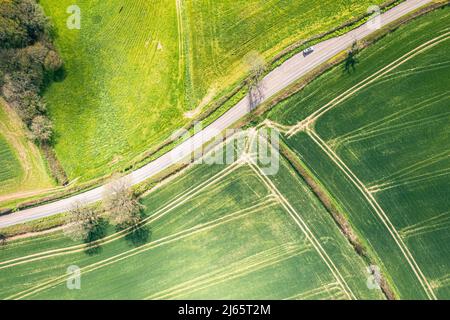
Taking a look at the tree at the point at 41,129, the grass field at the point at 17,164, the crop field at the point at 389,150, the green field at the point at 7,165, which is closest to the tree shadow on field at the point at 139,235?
the grass field at the point at 17,164

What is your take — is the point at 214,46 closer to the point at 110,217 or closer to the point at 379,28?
the point at 379,28

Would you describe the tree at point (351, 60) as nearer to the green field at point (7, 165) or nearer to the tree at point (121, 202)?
the tree at point (121, 202)

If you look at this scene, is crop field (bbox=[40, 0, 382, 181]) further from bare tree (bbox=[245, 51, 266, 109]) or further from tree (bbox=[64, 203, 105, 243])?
tree (bbox=[64, 203, 105, 243])

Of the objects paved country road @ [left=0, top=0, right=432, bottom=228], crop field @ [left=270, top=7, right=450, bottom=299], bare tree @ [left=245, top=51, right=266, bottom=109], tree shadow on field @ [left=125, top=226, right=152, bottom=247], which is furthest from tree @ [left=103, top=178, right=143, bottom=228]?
crop field @ [left=270, top=7, right=450, bottom=299]

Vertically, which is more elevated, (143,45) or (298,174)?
(143,45)

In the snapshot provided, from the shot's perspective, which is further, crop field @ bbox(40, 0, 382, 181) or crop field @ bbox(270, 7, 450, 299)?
crop field @ bbox(40, 0, 382, 181)

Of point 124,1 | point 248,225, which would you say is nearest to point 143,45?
point 124,1
